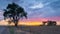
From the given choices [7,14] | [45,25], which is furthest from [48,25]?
[7,14]

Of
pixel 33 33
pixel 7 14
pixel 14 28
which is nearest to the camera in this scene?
pixel 33 33

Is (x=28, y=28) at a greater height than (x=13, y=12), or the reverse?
(x=13, y=12)

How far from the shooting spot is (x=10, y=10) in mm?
15797

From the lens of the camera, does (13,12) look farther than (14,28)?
Yes

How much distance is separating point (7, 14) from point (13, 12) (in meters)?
1.95

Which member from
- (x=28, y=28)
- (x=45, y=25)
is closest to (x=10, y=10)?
(x=28, y=28)

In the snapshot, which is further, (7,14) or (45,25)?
(7,14)

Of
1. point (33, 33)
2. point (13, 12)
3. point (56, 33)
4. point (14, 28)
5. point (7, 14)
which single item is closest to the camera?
point (56, 33)

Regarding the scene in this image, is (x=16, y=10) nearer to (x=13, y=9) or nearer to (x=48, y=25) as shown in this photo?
(x=13, y=9)

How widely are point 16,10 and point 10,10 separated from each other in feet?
2.11

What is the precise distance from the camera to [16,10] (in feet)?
52.2

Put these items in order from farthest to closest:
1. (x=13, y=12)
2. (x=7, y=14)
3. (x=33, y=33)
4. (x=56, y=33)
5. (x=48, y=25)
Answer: (x=7, y=14) → (x=13, y=12) → (x=48, y=25) → (x=33, y=33) → (x=56, y=33)

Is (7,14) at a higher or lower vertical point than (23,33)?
higher

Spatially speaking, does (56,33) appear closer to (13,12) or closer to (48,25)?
(48,25)
